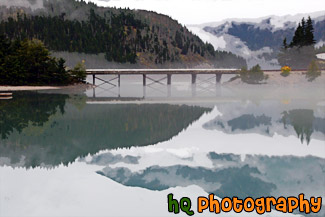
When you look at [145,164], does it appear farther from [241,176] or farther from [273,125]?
[273,125]

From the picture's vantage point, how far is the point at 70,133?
33.8 meters

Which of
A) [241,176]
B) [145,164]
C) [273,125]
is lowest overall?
[273,125]

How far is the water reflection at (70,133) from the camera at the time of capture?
82.0 feet

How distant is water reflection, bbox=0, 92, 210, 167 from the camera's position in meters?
25.0

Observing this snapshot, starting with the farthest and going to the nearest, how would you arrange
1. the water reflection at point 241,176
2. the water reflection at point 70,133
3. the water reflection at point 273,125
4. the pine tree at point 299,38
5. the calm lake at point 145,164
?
1. the pine tree at point 299,38
2. the water reflection at point 273,125
3. the water reflection at point 70,133
4. the water reflection at point 241,176
5. the calm lake at point 145,164

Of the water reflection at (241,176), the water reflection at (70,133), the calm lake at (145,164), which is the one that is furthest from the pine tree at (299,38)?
the water reflection at (241,176)

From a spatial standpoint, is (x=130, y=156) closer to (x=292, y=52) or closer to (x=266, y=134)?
(x=266, y=134)

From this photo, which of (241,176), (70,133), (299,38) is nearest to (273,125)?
(70,133)

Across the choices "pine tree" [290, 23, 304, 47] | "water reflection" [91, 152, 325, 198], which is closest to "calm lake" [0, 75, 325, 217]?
"water reflection" [91, 152, 325, 198]

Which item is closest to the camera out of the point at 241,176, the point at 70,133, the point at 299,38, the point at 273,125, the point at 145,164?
the point at 241,176

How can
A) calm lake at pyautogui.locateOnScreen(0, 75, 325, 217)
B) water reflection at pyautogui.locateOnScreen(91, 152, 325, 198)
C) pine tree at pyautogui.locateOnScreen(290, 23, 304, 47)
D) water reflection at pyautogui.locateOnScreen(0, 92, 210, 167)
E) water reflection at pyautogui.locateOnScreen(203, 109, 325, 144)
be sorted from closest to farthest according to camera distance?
calm lake at pyautogui.locateOnScreen(0, 75, 325, 217) < water reflection at pyautogui.locateOnScreen(91, 152, 325, 198) < water reflection at pyautogui.locateOnScreen(0, 92, 210, 167) < water reflection at pyautogui.locateOnScreen(203, 109, 325, 144) < pine tree at pyautogui.locateOnScreen(290, 23, 304, 47)

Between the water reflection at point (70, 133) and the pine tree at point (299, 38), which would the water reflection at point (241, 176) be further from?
→ the pine tree at point (299, 38)

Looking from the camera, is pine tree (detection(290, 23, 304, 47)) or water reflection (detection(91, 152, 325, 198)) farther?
pine tree (detection(290, 23, 304, 47))

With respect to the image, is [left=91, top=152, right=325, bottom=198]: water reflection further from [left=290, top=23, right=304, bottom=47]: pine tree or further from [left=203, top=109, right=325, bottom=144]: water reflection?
[left=290, top=23, right=304, bottom=47]: pine tree
